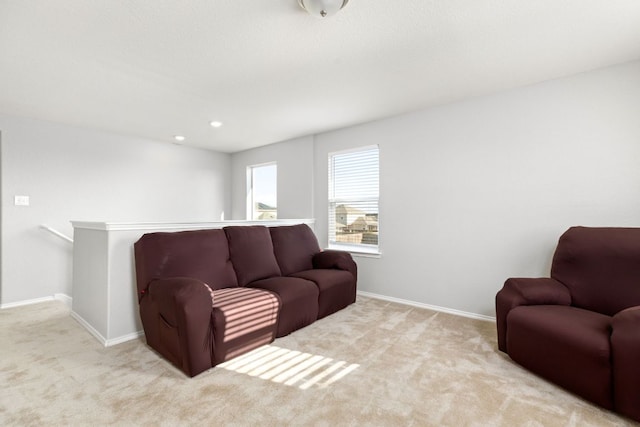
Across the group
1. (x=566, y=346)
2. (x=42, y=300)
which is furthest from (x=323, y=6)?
(x=42, y=300)

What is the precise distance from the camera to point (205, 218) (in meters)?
5.57

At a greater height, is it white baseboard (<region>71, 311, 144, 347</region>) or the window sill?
the window sill

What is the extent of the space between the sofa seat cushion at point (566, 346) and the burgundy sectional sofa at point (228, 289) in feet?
5.56

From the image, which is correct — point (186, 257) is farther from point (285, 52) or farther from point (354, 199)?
point (354, 199)

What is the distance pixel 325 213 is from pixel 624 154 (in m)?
3.21

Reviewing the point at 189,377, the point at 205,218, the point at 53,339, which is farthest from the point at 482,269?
the point at 205,218

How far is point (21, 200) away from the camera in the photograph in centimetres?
363

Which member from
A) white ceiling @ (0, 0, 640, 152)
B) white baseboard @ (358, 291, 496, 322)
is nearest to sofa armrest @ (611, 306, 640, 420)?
white baseboard @ (358, 291, 496, 322)

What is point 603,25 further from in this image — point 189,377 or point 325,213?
point 189,377

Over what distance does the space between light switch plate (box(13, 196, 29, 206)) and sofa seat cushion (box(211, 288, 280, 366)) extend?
10.0 ft

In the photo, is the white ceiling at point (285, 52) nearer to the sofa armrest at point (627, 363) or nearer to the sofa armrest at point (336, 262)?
the sofa armrest at point (336, 262)

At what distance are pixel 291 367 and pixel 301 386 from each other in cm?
25

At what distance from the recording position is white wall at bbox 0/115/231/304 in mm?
3584

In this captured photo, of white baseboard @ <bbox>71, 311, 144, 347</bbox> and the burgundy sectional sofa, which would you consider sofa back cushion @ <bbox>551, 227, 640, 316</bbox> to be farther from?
white baseboard @ <bbox>71, 311, 144, 347</bbox>
